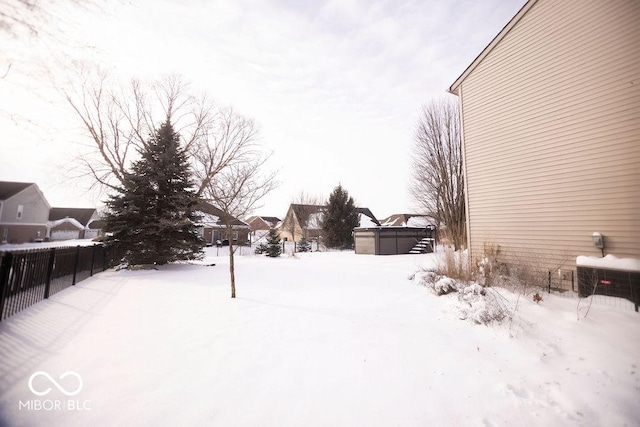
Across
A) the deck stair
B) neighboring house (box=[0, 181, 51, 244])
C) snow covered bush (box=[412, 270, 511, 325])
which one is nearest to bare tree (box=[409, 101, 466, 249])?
the deck stair

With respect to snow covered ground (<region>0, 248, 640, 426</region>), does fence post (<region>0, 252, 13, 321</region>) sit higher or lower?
higher

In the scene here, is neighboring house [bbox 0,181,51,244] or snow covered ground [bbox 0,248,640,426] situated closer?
neighboring house [bbox 0,181,51,244]

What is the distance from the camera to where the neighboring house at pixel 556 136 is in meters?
4.98

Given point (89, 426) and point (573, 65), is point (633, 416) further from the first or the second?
point (573, 65)

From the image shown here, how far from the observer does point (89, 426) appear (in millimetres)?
2051

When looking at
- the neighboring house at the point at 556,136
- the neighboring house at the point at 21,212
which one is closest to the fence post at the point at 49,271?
the neighboring house at the point at 21,212

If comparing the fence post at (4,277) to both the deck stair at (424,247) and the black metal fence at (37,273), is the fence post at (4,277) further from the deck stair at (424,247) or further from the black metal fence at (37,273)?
the deck stair at (424,247)

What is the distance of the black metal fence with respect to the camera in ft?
12.3

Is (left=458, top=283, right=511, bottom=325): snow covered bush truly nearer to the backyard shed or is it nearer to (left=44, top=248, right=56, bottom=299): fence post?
(left=44, top=248, right=56, bottom=299): fence post

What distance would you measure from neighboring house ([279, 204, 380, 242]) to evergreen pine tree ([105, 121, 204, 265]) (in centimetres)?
1695

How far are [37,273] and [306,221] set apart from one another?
2827 cm

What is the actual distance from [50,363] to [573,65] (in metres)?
11.0

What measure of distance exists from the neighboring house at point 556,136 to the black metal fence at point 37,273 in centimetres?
930

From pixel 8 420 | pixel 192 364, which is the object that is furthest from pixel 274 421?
pixel 8 420
